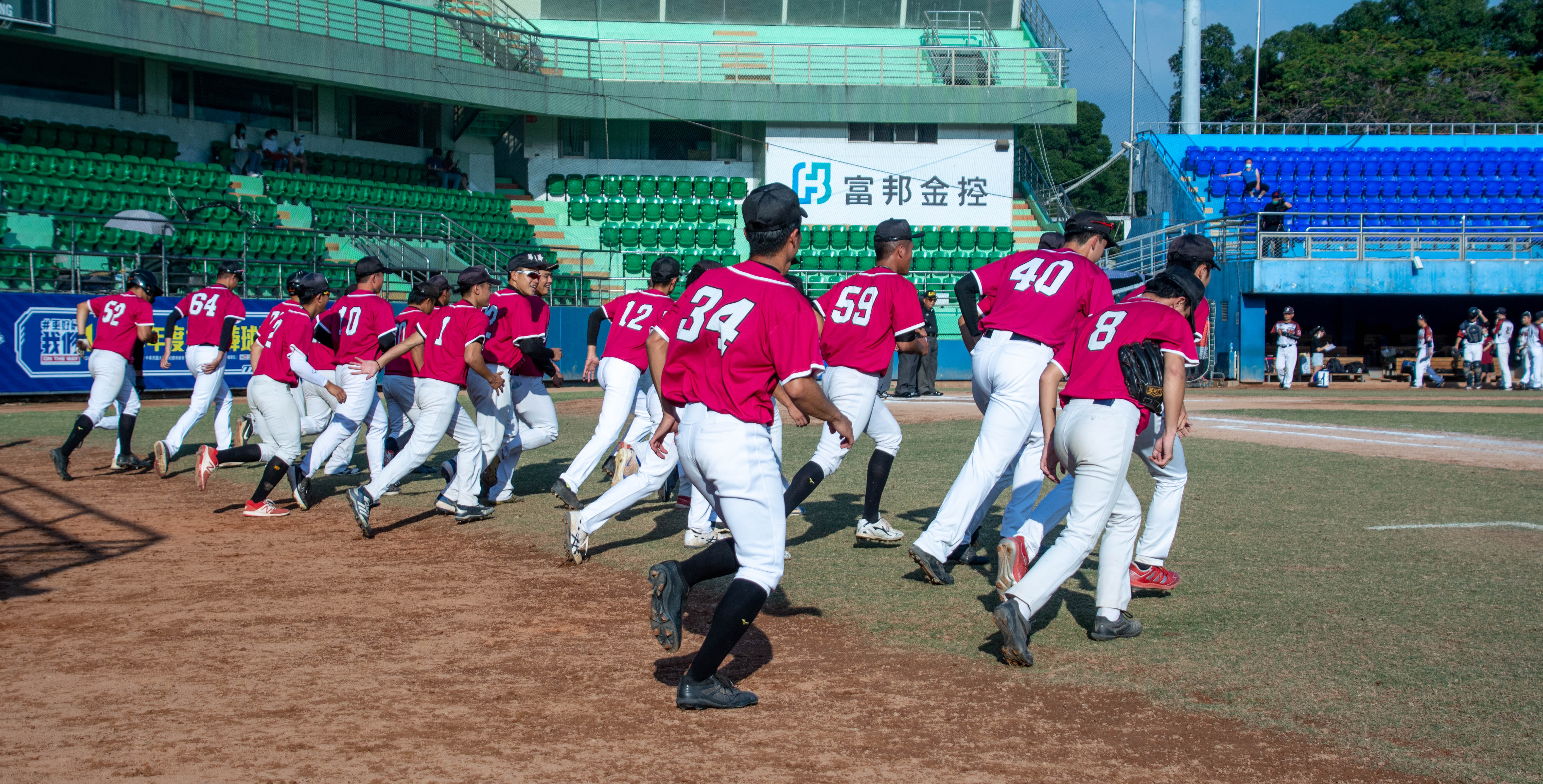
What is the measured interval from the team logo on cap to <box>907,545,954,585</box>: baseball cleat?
91.0ft

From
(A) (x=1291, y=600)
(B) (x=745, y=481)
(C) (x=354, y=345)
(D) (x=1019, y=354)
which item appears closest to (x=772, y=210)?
(B) (x=745, y=481)

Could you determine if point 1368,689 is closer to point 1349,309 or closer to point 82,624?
point 82,624

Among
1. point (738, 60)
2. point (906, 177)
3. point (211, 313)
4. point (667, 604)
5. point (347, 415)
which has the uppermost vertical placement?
point (738, 60)

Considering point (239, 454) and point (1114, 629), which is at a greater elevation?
point (239, 454)

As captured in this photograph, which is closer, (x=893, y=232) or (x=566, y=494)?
(x=893, y=232)

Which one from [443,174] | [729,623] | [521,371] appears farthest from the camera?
[443,174]

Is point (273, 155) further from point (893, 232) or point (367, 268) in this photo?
point (893, 232)

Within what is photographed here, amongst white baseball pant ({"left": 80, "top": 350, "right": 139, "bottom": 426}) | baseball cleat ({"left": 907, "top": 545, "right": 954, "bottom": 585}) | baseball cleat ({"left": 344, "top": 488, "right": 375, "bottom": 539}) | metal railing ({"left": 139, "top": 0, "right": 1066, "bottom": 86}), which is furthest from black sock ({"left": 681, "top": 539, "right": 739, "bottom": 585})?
metal railing ({"left": 139, "top": 0, "right": 1066, "bottom": 86})

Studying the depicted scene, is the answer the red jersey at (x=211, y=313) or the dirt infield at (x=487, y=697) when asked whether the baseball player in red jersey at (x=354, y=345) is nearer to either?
the red jersey at (x=211, y=313)

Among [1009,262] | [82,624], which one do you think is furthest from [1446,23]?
[82,624]

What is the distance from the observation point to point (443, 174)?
30984mm

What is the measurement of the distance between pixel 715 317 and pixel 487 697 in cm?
176

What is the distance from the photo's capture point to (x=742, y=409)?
4.13m

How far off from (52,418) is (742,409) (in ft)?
53.0
